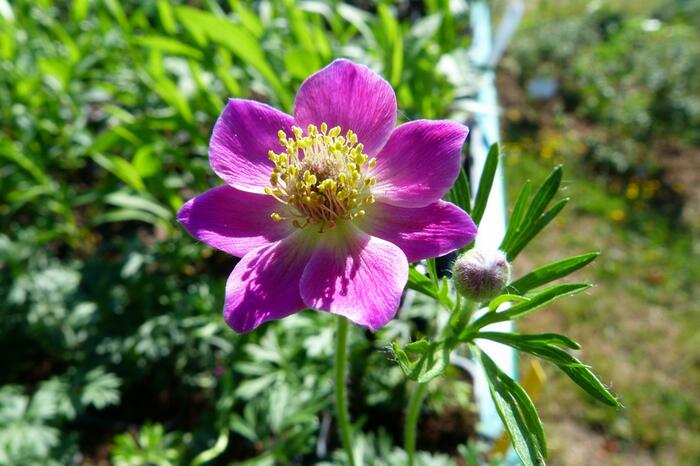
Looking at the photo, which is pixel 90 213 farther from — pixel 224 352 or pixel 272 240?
pixel 272 240

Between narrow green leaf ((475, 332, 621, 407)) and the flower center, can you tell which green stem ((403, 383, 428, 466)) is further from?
the flower center

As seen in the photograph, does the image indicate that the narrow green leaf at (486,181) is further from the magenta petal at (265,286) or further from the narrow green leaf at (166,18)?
the narrow green leaf at (166,18)

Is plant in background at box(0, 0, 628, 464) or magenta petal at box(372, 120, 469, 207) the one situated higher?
magenta petal at box(372, 120, 469, 207)

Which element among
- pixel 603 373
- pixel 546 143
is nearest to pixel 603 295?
pixel 603 373

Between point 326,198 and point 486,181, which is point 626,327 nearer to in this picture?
point 486,181

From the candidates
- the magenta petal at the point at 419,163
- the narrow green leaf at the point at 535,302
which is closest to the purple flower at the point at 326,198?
the magenta petal at the point at 419,163

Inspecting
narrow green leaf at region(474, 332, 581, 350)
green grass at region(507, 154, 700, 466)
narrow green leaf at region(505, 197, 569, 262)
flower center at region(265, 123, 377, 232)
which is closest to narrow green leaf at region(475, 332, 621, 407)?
narrow green leaf at region(474, 332, 581, 350)

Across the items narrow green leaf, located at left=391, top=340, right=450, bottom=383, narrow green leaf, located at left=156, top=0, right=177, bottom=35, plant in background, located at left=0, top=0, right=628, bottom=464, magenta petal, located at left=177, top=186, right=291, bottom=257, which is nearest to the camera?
narrow green leaf, located at left=391, top=340, right=450, bottom=383
